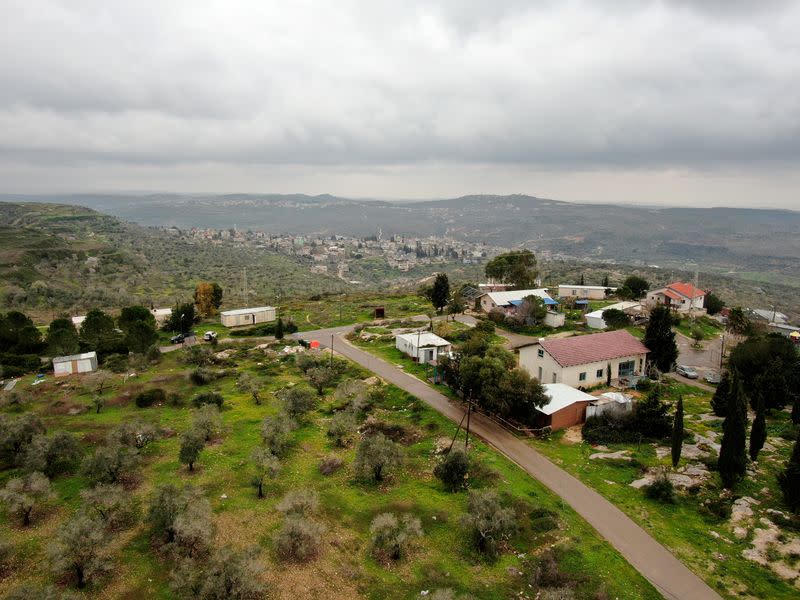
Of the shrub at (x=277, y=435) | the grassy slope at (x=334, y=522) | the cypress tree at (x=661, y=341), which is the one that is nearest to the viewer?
the grassy slope at (x=334, y=522)

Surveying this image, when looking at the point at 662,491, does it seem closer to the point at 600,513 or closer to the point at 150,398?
the point at 600,513

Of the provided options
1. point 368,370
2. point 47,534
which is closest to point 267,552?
point 47,534

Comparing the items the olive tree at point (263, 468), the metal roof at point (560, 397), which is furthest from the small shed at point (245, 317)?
the metal roof at point (560, 397)

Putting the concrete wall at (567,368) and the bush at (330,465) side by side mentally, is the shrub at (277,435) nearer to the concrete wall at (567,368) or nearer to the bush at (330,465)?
the bush at (330,465)

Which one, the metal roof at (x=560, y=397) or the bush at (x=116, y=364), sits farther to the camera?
the bush at (x=116, y=364)

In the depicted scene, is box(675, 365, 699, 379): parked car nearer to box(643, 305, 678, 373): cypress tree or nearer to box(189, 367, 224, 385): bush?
box(643, 305, 678, 373): cypress tree

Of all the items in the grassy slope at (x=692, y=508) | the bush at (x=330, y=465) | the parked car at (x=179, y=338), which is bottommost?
the parked car at (x=179, y=338)

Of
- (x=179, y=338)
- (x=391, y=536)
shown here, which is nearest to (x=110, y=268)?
(x=179, y=338)

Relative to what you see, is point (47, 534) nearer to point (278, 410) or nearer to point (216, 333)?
point (278, 410)
